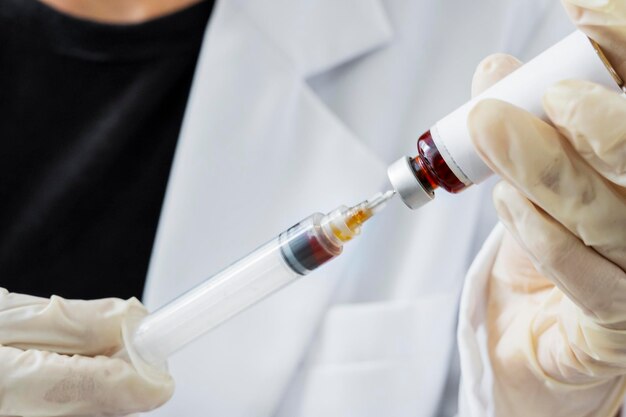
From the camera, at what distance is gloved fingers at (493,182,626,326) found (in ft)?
1.94

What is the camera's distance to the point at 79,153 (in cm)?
93

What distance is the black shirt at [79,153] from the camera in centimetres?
91

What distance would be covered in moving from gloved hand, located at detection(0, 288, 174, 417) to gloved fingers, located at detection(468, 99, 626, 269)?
35 centimetres

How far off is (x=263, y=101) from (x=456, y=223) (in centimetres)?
24

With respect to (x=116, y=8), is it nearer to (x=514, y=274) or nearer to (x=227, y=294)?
(x=227, y=294)

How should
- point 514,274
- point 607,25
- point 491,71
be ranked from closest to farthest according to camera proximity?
point 607,25 → point 491,71 → point 514,274

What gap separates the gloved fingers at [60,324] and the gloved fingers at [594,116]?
1.31 ft

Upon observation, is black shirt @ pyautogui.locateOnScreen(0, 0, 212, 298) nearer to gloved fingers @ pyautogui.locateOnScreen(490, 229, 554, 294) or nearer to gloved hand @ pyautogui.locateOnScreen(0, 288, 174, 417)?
gloved hand @ pyautogui.locateOnScreen(0, 288, 174, 417)

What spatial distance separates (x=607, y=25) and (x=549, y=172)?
4.0 inches

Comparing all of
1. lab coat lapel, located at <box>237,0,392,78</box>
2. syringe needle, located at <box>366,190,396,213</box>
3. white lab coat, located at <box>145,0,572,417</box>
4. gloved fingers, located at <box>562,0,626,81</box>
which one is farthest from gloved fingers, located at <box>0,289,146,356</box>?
gloved fingers, located at <box>562,0,626,81</box>

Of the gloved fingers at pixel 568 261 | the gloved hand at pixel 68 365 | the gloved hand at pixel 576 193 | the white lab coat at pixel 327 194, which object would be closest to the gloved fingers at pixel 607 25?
the gloved hand at pixel 576 193

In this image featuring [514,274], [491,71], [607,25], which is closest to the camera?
[607,25]

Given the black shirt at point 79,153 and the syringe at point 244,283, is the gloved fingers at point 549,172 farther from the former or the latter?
the black shirt at point 79,153

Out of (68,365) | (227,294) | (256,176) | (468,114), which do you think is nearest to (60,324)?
(68,365)
